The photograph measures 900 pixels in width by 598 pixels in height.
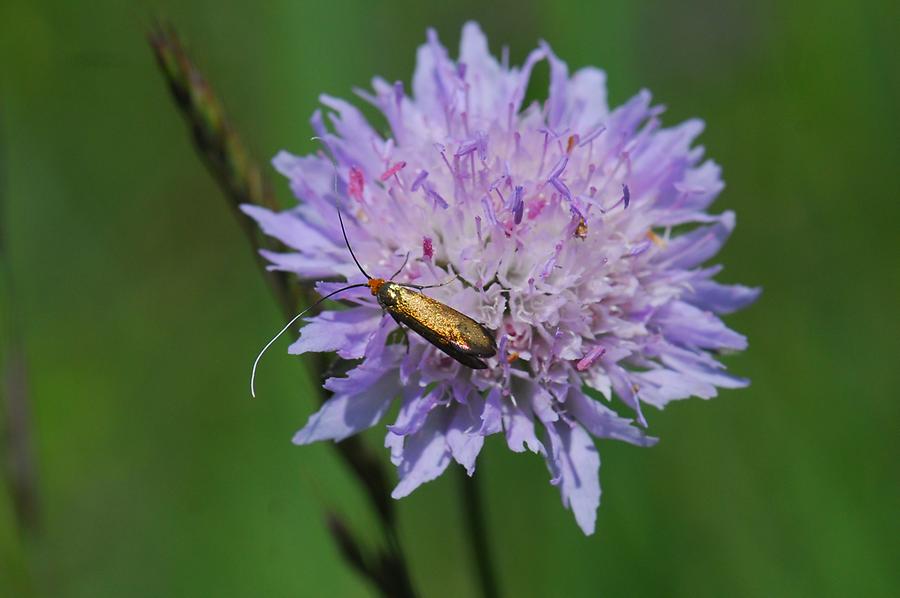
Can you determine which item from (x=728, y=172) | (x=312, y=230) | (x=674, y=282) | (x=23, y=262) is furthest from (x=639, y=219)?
(x=23, y=262)

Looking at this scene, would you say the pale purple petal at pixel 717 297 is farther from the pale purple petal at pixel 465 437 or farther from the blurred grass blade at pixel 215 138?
the blurred grass blade at pixel 215 138

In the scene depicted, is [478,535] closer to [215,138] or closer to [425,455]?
[425,455]

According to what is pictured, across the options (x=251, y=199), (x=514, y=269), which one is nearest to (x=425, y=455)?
(x=514, y=269)

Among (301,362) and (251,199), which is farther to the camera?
(301,362)

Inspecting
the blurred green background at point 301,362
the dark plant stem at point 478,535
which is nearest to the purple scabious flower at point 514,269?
the dark plant stem at point 478,535

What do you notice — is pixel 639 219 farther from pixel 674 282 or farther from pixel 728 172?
pixel 728 172

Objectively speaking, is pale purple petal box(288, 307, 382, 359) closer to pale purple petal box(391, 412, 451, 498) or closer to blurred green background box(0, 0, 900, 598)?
pale purple petal box(391, 412, 451, 498)

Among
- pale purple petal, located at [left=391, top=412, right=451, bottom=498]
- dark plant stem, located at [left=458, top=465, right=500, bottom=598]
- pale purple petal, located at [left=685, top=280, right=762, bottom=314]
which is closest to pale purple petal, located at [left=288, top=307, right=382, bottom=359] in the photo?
pale purple petal, located at [left=391, top=412, right=451, bottom=498]
